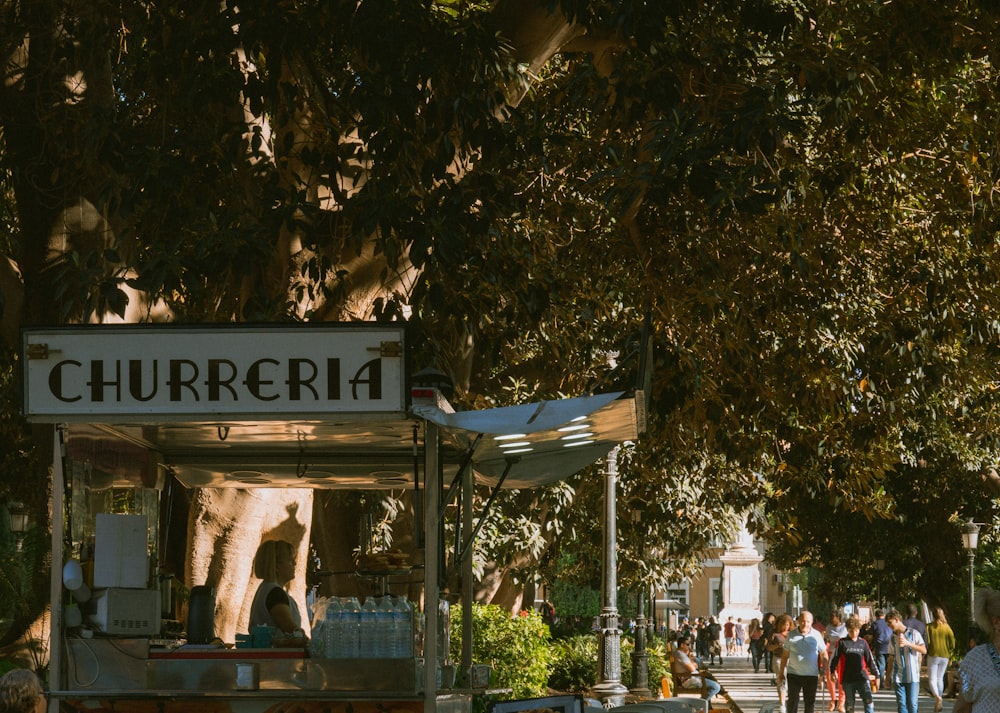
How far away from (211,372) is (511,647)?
1364 centimetres

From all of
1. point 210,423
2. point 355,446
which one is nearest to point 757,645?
point 355,446

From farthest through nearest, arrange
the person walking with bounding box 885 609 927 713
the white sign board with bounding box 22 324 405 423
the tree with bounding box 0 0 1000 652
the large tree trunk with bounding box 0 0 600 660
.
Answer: the person walking with bounding box 885 609 927 713 < the large tree trunk with bounding box 0 0 600 660 < the tree with bounding box 0 0 1000 652 < the white sign board with bounding box 22 324 405 423

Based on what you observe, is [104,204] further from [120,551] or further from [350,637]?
[350,637]

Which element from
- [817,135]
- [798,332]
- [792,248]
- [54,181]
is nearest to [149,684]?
[54,181]

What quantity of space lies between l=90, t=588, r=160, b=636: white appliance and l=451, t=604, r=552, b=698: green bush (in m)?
11.8

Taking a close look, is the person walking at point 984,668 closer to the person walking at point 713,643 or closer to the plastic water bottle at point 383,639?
the plastic water bottle at point 383,639

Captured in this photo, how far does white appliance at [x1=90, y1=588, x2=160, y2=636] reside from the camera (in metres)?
7.04

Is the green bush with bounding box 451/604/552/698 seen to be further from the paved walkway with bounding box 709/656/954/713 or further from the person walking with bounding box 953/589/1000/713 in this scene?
the person walking with bounding box 953/589/1000/713

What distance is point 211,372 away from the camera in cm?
656

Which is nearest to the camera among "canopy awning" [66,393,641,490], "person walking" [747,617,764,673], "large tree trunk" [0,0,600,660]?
"canopy awning" [66,393,641,490]

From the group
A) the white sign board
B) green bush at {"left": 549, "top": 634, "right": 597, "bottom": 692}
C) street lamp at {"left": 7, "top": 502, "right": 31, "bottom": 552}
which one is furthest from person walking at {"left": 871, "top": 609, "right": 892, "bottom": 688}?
A: the white sign board

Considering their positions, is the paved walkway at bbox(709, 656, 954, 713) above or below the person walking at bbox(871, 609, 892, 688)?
below

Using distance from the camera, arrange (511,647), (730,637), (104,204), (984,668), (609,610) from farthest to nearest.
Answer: (730,637)
(609,610)
(511,647)
(104,204)
(984,668)

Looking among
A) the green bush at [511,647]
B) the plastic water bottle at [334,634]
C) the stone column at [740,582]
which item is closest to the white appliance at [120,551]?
the plastic water bottle at [334,634]
